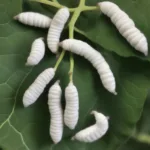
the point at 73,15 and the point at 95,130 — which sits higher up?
the point at 73,15

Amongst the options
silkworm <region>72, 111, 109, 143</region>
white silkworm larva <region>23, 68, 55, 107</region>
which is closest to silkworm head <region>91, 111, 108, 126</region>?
silkworm <region>72, 111, 109, 143</region>

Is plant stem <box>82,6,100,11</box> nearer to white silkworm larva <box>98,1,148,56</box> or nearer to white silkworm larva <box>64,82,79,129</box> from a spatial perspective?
white silkworm larva <box>98,1,148,56</box>

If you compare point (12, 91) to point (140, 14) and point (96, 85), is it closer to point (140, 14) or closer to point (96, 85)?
point (96, 85)

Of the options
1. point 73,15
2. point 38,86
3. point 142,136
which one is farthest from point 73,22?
point 142,136

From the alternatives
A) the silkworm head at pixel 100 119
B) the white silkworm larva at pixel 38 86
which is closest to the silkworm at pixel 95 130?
the silkworm head at pixel 100 119

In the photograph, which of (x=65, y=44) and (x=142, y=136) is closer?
(x=65, y=44)

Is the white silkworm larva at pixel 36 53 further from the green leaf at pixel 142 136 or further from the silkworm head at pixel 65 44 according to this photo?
the green leaf at pixel 142 136

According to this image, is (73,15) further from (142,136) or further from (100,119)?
(142,136)
